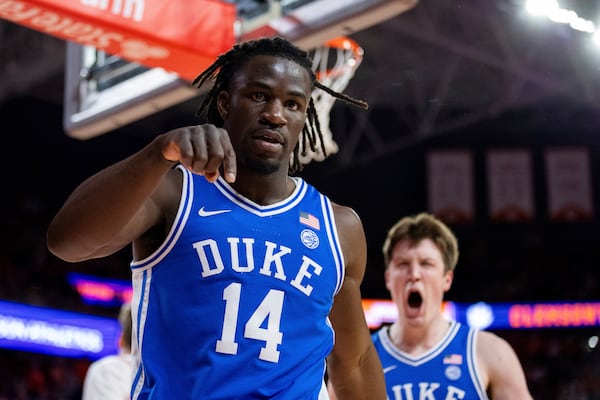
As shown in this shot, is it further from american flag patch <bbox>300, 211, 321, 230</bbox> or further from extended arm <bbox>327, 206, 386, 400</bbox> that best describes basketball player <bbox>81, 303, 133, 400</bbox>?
american flag patch <bbox>300, 211, 321, 230</bbox>

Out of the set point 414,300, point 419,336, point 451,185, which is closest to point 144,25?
point 414,300

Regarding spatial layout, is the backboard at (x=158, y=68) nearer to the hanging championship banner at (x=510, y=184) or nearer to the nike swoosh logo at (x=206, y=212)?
the nike swoosh logo at (x=206, y=212)

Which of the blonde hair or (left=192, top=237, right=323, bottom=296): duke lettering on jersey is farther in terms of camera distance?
the blonde hair

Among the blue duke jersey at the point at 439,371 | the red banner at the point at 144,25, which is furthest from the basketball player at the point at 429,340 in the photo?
the red banner at the point at 144,25

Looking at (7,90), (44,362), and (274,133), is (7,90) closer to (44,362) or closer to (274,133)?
(44,362)

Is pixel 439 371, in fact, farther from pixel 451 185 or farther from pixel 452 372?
pixel 451 185

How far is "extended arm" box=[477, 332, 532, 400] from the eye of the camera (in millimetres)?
3637

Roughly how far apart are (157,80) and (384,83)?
10103mm

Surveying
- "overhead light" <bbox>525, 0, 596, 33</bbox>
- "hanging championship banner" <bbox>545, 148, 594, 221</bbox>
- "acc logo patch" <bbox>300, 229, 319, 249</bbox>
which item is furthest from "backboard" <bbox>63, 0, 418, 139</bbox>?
"hanging championship banner" <bbox>545, 148, 594, 221</bbox>

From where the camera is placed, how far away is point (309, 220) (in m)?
2.29

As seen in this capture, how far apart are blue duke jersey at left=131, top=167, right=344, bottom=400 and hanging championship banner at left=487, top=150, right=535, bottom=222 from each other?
1341cm

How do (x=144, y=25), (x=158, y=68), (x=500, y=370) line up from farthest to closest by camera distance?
1. (x=158, y=68)
2. (x=144, y=25)
3. (x=500, y=370)

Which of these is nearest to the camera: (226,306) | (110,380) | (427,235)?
(226,306)

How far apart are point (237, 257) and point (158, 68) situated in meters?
3.10
